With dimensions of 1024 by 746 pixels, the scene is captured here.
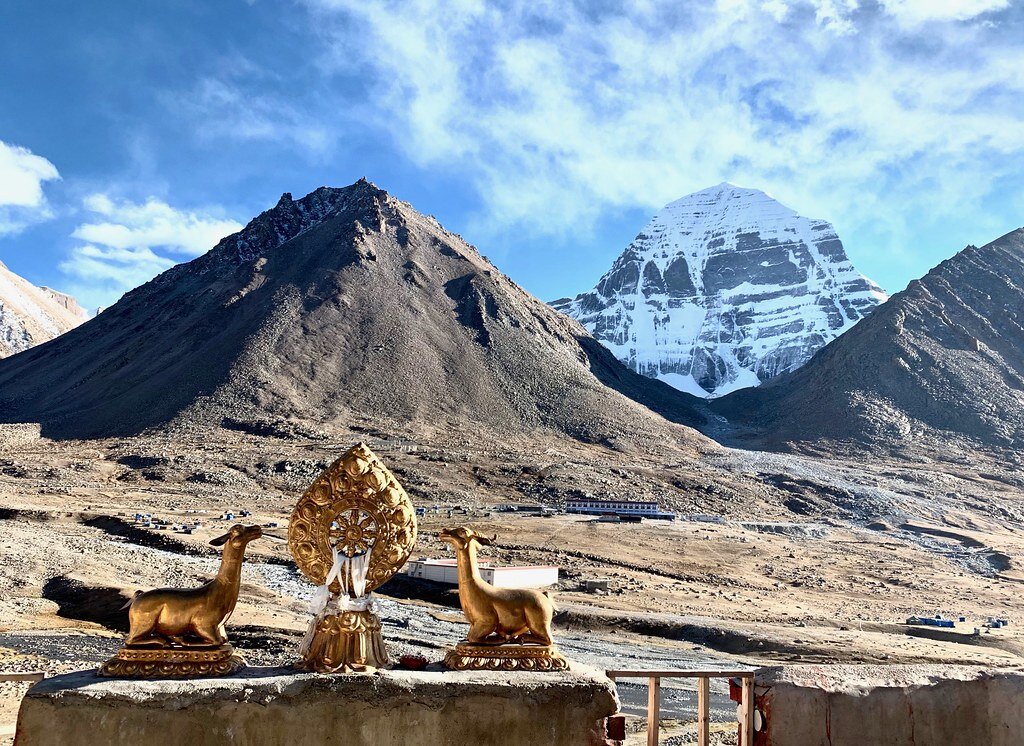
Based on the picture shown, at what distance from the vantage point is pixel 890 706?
5.64 metres

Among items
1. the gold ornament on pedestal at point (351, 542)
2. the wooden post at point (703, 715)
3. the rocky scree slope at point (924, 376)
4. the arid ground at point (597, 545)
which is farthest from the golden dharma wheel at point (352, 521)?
the rocky scree slope at point (924, 376)

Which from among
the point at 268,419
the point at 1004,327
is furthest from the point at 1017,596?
the point at 1004,327

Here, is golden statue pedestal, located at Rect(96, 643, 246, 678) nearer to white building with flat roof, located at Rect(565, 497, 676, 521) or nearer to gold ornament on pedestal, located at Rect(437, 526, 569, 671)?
gold ornament on pedestal, located at Rect(437, 526, 569, 671)

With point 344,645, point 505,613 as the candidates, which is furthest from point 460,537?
point 344,645

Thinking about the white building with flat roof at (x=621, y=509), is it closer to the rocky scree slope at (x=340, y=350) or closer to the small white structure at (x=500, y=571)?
the small white structure at (x=500, y=571)

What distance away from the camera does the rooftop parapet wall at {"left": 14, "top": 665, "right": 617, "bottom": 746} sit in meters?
4.36

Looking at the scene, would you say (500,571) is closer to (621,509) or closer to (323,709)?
(323,709)

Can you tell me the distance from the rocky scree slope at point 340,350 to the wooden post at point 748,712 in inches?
3704

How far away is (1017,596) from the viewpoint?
49812 mm

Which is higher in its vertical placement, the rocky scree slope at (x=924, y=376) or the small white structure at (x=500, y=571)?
the rocky scree slope at (x=924, y=376)

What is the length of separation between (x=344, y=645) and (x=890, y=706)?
12.1 ft

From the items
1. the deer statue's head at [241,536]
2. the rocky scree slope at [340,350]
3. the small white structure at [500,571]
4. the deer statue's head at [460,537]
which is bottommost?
the deer statue's head at [241,536]

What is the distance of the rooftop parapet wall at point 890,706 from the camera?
18.1 ft

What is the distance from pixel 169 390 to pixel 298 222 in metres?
68.0
